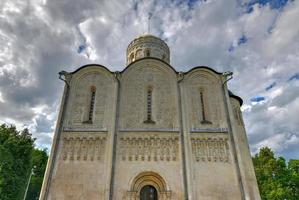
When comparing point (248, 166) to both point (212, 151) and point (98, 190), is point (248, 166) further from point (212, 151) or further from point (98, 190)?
point (98, 190)

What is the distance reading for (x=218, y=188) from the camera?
10.2 metres

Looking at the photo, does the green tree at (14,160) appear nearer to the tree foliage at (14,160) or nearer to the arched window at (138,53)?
the tree foliage at (14,160)

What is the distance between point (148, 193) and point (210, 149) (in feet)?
12.5

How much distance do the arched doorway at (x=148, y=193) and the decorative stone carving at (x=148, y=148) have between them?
4.68 feet

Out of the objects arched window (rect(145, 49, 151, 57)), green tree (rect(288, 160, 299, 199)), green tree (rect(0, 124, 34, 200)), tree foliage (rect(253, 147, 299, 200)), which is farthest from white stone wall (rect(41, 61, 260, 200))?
green tree (rect(288, 160, 299, 199))

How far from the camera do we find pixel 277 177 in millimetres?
17406

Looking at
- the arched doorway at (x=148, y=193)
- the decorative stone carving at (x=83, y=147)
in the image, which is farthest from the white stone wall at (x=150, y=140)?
the arched doorway at (x=148, y=193)

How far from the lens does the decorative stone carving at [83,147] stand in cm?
1073

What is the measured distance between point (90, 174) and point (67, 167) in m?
1.21

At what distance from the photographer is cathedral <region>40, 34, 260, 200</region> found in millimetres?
10133

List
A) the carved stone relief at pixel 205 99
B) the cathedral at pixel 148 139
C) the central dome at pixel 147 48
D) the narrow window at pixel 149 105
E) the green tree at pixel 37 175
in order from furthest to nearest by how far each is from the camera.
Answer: the green tree at pixel 37 175 → the central dome at pixel 147 48 → the carved stone relief at pixel 205 99 → the narrow window at pixel 149 105 → the cathedral at pixel 148 139

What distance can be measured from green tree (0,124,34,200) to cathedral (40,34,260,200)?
539 centimetres

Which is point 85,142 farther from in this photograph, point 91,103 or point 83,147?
point 91,103

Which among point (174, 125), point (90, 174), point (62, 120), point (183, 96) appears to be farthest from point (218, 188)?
point (62, 120)
